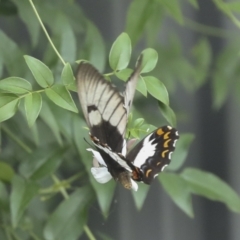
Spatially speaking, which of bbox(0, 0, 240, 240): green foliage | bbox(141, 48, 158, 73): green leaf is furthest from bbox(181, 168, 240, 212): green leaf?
bbox(141, 48, 158, 73): green leaf

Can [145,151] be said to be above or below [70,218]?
above

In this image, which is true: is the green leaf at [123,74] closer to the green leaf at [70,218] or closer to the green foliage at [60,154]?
the green foliage at [60,154]

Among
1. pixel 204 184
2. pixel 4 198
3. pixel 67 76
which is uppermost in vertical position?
pixel 67 76

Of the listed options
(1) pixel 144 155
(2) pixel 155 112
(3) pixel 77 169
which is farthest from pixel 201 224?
(1) pixel 144 155

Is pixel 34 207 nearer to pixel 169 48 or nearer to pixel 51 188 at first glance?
pixel 51 188

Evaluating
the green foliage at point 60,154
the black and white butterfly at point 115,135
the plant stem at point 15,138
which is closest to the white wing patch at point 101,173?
the black and white butterfly at point 115,135

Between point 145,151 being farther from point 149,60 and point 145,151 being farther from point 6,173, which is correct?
point 6,173

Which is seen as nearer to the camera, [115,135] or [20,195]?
[115,135]

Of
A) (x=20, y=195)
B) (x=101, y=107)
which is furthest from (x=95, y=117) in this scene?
(x=20, y=195)
